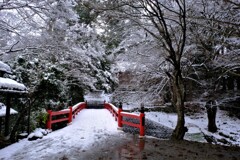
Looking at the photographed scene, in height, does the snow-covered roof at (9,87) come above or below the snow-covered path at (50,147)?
above

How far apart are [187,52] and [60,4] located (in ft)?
27.9

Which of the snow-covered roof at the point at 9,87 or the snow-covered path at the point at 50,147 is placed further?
the snow-covered roof at the point at 9,87

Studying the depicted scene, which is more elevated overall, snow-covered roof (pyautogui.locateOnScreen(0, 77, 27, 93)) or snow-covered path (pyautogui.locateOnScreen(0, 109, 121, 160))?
snow-covered roof (pyautogui.locateOnScreen(0, 77, 27, 93))

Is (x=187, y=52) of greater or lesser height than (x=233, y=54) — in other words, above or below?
above

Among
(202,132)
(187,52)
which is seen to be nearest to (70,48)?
(187,52)

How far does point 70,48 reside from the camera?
8.22m

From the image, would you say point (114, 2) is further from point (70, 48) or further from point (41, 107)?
point (41, 107)

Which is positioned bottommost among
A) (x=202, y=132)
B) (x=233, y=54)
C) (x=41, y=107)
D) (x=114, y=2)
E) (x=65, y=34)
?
(x=202, y=132)

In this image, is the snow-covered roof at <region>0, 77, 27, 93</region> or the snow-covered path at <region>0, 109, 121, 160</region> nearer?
the snow-covered path at <region>0, 109, 121, 160</region>

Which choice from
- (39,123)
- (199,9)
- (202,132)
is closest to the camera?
(199,9)

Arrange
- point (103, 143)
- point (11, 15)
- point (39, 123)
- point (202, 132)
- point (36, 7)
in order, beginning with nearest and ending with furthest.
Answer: point (36, 7), point (11, 15), point (103, 143), point (39, 123), point (202, 132)

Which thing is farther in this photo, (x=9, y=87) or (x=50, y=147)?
(x=50, y=147)

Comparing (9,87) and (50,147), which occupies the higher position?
(9,87)

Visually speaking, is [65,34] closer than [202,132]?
Yes
